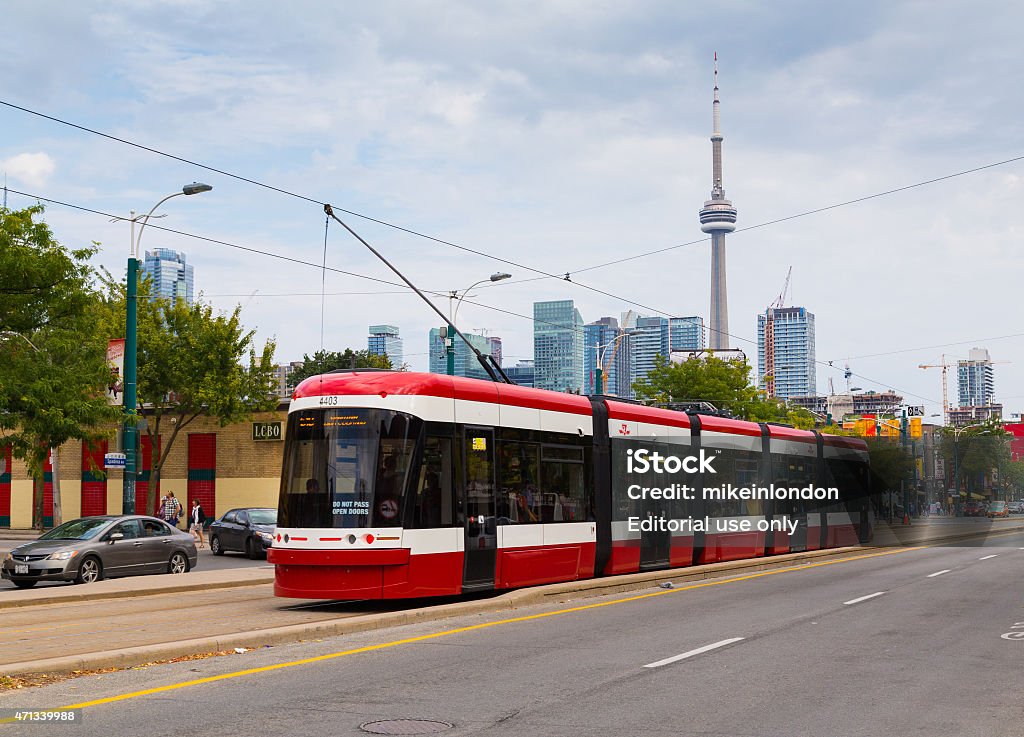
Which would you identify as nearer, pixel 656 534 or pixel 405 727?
pixel 405 727

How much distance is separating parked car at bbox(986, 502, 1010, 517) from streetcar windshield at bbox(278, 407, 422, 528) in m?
43.8

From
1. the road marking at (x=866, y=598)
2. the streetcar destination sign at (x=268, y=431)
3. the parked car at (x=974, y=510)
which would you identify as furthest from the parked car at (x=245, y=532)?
the parked car at (x=974, y=510)

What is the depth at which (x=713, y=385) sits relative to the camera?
62.5 meters

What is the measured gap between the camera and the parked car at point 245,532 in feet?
104

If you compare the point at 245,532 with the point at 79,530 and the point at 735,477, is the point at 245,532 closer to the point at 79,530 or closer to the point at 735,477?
the point at 79,530

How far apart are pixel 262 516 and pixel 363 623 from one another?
19.3 meters

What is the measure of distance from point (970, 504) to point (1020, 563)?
74.5ft

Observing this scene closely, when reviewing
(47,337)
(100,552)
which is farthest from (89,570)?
(47,337)

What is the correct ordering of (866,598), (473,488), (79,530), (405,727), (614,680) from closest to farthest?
(405,727) < (614,680) < (473,488) < (866,598) < (79,530)

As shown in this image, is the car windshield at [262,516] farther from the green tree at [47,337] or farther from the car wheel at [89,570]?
the car wheel at [89,570]

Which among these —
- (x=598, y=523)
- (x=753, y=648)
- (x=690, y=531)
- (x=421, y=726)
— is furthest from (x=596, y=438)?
(x=421, y=726)

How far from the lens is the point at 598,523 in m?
20.2

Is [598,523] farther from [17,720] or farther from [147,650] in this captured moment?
[17,720]

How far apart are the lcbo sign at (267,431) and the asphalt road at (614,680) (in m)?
35.0
